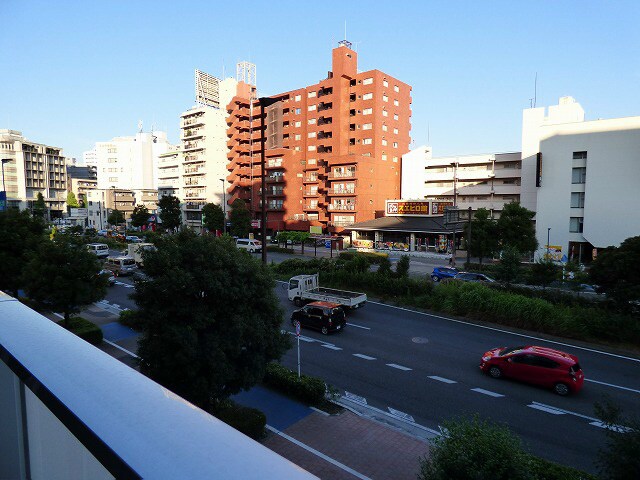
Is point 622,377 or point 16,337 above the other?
point 16,337

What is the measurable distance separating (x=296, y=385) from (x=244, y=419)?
9.52 feet

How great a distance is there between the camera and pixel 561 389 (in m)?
14.1

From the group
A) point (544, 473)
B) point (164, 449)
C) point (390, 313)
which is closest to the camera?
point (164, 449)

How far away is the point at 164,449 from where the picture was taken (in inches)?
78.0

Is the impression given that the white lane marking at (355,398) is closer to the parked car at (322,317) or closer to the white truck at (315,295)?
the parked car at (322,317)

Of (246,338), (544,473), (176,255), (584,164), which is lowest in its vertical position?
(544,473)

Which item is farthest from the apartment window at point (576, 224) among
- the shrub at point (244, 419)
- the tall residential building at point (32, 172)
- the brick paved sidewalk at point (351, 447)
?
the tall residential building at point (32, 172)

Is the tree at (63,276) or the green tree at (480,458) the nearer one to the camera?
the green tree at (480,458)

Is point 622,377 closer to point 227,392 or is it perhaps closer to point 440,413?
point 440,413

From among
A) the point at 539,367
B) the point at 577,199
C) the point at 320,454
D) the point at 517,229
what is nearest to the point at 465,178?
the point at 577,199

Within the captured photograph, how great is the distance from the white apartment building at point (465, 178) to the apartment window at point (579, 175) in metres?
11.1

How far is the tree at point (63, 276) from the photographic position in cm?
1795

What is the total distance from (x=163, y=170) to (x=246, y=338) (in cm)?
10415

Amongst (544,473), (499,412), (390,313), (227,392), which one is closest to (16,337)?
(227,392)
